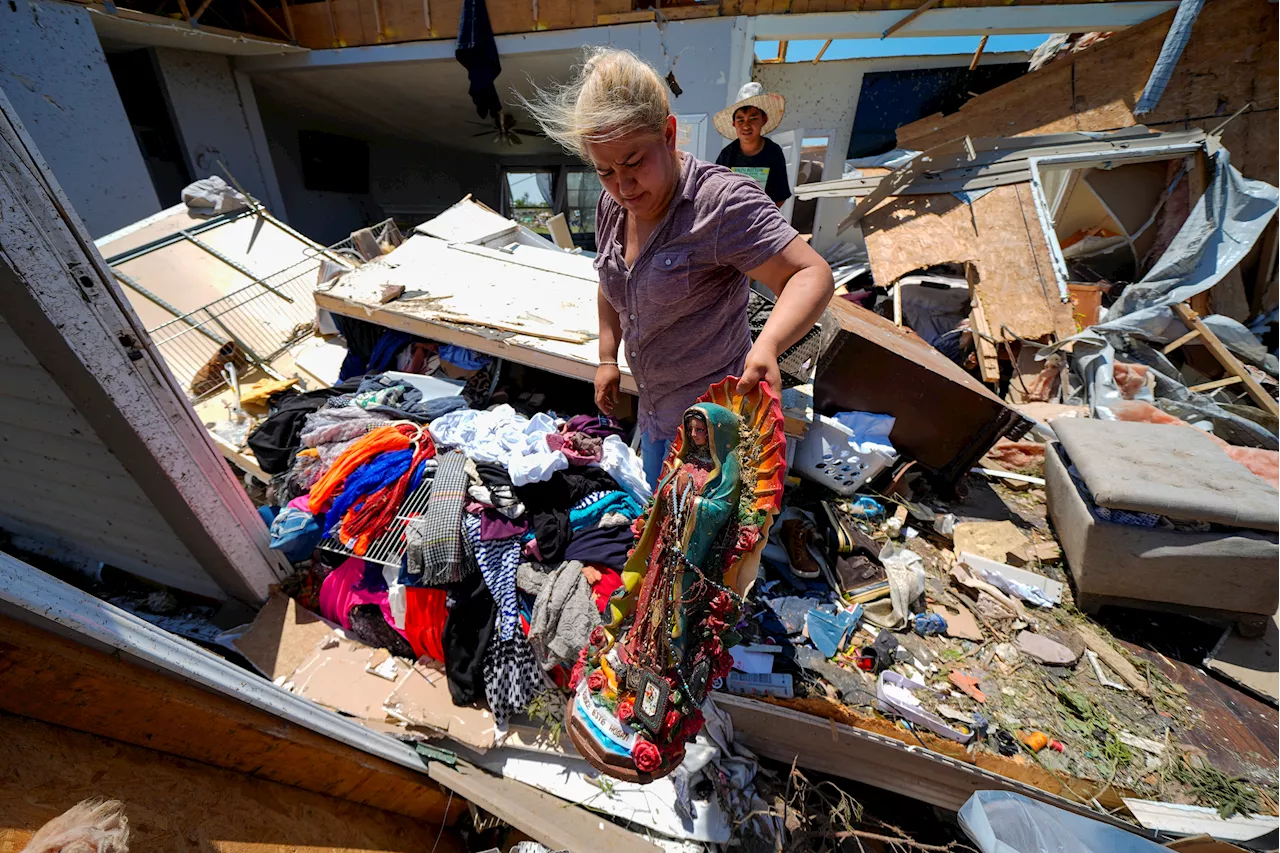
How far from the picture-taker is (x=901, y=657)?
241cm

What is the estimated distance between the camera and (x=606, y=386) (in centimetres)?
205

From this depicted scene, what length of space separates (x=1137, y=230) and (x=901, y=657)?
5640mm

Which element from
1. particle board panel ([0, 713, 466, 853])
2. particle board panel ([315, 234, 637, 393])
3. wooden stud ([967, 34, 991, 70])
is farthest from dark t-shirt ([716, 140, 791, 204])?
wooden stud ([967, 34, 991, 70])

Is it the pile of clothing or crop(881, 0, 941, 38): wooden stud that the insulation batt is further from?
crop(881, 0, 941, 38): wooden stud

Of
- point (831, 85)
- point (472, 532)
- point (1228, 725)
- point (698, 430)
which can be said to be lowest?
point (1228, 725)

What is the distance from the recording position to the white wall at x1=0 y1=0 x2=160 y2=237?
16.3ft

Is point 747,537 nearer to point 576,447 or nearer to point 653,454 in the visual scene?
point 653,454

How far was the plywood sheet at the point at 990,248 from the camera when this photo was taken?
450cm

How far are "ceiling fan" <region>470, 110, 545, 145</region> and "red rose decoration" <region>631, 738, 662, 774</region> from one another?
8820 mm

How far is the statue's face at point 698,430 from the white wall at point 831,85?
735 cm

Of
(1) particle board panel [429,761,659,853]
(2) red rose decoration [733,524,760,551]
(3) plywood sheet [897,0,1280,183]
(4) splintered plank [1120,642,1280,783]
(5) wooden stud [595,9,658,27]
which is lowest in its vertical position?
(1) particle board panel [429,761,659,853]

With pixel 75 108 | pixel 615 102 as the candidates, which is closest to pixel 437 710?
pixel 615 102

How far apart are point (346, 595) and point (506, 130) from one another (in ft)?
27.0

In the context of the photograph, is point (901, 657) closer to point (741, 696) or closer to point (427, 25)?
point (741, 696)
